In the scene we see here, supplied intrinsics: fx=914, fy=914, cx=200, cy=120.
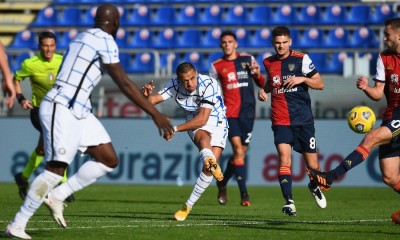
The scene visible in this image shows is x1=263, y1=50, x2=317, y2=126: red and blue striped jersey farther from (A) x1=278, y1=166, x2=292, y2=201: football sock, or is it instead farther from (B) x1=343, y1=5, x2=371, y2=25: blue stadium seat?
(B) x1=343, y1=5, x2=371, y2=25: blue stadium seat

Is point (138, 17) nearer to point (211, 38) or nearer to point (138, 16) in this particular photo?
point (138, 16)

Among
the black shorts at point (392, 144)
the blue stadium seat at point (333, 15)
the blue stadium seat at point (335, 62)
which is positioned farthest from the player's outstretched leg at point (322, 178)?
the blue stadium seat at point (333, 15)

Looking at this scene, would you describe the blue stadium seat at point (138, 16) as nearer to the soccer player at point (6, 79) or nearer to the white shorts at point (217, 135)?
the white shorts at point (217, 135)

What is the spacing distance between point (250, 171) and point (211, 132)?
30.4 feet

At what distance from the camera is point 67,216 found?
11.7 metres

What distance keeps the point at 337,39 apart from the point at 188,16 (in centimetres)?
465

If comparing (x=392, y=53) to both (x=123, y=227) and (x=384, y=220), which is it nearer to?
(x=384, y=220)

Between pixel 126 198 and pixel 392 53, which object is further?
pixel 126 198

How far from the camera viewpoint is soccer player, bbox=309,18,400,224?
10.0 meters

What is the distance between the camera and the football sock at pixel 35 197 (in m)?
8.30

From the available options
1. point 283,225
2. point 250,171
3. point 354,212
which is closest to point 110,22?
point 283,225

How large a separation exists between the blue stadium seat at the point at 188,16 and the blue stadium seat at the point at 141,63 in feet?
6.65

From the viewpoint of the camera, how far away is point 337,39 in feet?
86.5

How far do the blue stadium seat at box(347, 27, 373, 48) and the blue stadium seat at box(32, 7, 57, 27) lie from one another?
9504 mm
